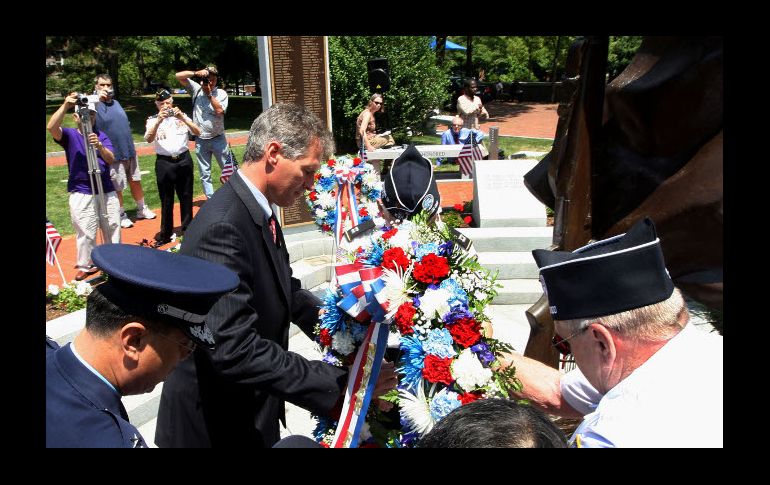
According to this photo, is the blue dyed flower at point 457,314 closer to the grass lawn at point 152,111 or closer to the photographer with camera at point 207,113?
the photographer with camera at point 207,113

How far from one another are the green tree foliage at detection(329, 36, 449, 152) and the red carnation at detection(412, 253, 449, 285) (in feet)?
50.8

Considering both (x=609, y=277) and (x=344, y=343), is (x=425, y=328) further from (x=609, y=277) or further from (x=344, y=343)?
(x=609, y=277)

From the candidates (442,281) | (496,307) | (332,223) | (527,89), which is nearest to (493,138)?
(496,307)

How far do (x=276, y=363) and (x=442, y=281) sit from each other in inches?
27.6

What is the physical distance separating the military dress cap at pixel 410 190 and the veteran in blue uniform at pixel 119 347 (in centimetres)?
261

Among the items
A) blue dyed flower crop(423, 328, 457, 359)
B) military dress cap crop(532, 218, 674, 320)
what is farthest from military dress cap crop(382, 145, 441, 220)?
military dress cap crop(532, 218, 674, 320)

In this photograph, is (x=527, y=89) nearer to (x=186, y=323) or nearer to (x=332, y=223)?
(x=332, y=223)

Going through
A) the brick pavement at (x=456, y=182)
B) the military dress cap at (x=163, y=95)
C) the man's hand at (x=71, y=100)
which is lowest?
the brick pavement at (x=456, y=182)

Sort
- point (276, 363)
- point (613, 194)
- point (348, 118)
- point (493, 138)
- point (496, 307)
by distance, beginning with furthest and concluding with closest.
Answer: point (348, 118), point (493, 138), point (496, 307), point (613, 194), point (276, 363)

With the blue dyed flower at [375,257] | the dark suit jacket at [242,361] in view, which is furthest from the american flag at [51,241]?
the blue dyed flower at [375,257]

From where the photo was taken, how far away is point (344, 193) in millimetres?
6383

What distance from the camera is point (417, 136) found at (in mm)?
22281

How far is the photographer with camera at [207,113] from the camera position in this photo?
9.67m

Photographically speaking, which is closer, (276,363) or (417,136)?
(276,363)
